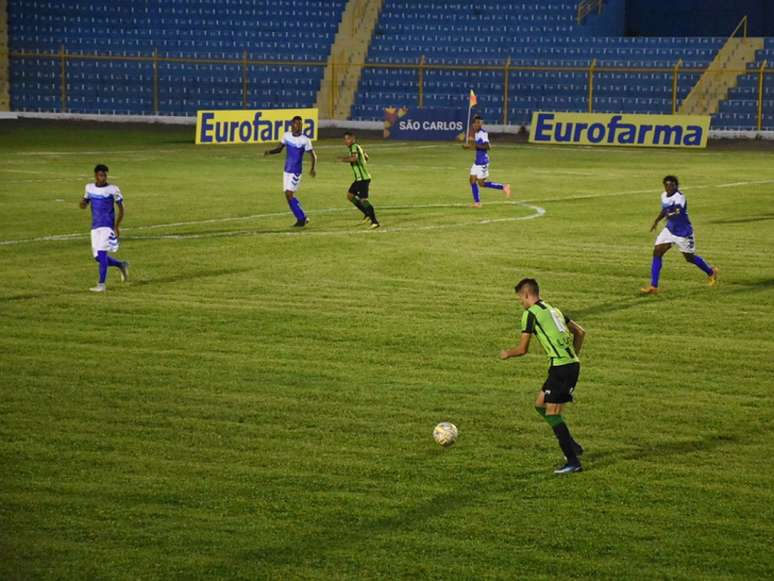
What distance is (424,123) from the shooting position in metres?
54.6

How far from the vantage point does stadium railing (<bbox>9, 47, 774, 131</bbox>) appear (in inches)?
2138

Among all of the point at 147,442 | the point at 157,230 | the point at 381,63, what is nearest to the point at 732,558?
the point at 147,442

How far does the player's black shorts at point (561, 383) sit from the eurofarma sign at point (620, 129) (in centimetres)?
4162

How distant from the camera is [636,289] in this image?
61.9 feet

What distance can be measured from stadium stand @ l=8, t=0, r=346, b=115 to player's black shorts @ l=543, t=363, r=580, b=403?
165ft

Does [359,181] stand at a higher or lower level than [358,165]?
lower

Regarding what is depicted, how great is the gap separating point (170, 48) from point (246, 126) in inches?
491

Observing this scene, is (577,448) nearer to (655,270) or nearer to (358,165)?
(655,270)

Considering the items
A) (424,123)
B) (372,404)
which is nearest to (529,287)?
(372,404)

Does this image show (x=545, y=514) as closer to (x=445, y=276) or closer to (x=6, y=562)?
(x=6, y=562)

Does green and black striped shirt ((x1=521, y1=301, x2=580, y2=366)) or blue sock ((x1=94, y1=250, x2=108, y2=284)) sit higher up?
blue sock ((x1=94, y1=250, x2=108, y2=284))

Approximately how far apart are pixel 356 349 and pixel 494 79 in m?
44.9

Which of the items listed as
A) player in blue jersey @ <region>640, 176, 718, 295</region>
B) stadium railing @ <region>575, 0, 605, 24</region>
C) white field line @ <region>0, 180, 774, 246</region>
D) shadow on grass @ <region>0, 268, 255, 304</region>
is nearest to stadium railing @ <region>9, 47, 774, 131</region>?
stadium railing @ <region>575, 0, 605, 24</region>

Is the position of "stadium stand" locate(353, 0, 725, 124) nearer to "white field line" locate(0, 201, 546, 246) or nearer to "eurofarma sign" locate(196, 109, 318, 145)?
"eurofarma sign" locate(196, 109, 318, 145)
